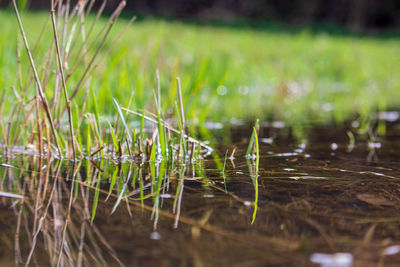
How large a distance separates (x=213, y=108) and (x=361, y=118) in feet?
2.68

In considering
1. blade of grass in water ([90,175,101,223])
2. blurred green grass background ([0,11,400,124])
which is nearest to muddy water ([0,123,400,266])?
blade of grass in water ([90,175,101,223])

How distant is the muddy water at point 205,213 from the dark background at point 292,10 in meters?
17.3

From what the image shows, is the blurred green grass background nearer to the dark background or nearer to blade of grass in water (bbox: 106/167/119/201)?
blade of grass in water (bbox: 106/167/119/201)

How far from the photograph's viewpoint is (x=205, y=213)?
843mm

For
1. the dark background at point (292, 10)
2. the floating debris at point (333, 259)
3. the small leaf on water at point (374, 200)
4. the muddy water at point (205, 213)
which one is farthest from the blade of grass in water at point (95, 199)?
the dark background at point (292, 10)

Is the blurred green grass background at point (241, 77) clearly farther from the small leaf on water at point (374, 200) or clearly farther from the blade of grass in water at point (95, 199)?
the small leaf on water at point (374, 200)

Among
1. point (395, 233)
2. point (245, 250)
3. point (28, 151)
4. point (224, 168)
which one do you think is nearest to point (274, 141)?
point (224, 168)

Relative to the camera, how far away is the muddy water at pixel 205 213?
66 cm

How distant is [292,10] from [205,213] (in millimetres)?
19013

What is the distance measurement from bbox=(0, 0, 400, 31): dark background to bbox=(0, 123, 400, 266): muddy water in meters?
17.3

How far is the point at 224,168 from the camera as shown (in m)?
1.23

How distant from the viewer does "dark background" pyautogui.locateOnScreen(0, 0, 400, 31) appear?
18.2m

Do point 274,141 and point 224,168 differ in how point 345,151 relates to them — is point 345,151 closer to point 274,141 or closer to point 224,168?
point 274,141

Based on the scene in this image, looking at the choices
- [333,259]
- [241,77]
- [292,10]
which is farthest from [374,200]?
[292,10]
